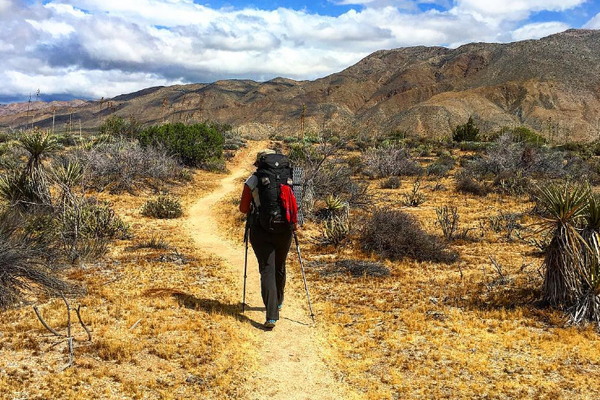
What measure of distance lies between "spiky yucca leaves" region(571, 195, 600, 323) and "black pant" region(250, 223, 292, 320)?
388 centimetres

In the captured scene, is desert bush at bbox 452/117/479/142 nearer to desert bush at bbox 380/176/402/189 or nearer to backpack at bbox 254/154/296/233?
desert bush at bbox 380/176/402/189

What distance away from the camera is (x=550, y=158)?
69.8ft

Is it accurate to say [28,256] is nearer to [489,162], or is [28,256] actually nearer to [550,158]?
[489,162]

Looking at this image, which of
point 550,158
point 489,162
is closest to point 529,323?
point 489,162

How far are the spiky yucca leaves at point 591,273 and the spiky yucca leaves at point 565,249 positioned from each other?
7 centimetres

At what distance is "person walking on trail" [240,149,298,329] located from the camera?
5547mm

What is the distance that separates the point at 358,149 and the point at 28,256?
1260 inches

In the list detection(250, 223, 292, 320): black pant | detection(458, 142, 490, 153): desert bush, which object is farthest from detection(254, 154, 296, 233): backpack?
detection(458, 142, 490, 153): desert bush

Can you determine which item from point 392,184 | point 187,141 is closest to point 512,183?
point 392,184

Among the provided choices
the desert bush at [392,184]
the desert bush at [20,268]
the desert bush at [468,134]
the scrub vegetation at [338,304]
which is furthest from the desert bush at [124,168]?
the desert bush at [468,134]

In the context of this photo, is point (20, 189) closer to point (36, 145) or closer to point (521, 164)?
point (36, 145)

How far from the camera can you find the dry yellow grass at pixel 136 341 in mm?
4129

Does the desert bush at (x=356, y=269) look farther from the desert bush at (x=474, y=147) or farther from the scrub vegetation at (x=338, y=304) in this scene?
the desert bush at (x=474, y=147)

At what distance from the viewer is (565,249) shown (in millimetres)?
5938
